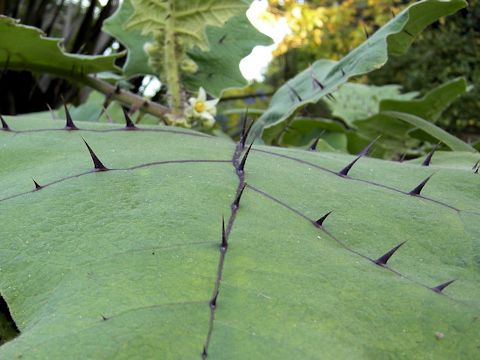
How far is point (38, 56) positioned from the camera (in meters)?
1.08

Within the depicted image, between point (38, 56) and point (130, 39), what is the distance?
183mm

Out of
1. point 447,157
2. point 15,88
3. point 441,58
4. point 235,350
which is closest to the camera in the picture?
point 235,350

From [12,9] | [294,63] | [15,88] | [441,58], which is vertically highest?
[12,9]

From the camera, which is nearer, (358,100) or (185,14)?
(185,14)

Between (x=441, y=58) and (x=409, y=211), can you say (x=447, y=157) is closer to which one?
(x=409, y=211)

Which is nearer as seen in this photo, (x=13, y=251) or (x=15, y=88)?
(x=13, y=251)

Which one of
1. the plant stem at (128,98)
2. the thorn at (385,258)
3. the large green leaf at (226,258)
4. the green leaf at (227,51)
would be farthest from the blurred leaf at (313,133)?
the thorn at (385,258)

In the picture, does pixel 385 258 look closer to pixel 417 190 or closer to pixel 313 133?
pixel 417 190

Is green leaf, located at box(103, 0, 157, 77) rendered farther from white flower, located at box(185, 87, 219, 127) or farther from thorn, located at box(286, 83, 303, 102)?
thorn, located at box(286, 83, 303, 102)

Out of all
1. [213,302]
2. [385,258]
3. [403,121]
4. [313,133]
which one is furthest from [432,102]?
[213,302]

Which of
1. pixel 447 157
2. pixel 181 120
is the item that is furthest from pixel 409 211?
pixel 181 120

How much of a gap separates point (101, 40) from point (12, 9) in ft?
0.89

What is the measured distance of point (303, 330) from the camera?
1.40 feet

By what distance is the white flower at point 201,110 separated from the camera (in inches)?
43.7
